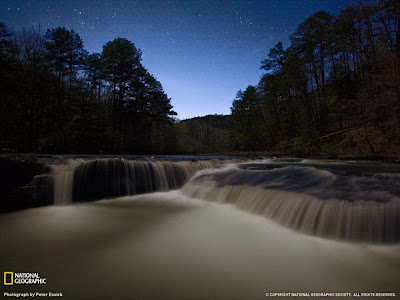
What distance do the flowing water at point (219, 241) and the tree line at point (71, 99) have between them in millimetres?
12968

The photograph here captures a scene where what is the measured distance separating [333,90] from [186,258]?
22.4 metres

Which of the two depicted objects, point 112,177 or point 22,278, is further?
point 112,177

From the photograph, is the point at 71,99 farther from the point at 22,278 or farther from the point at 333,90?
the point at 333,90

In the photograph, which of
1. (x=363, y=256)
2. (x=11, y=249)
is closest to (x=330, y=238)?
(x=363, y=256)

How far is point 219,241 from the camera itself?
10.2ft

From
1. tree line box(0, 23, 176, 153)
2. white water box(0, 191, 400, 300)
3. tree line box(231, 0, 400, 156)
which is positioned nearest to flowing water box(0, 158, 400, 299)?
white water box(0, 191, 400, 300)

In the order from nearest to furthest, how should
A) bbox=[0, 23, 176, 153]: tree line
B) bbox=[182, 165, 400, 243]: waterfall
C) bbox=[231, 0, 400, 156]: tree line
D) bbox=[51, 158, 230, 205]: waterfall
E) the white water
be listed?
the white water, bbox=[182, 165, 400, 243]: waterfall, bbox=[51, 158, 230, 205]: waterfall, bbox=[231, 0, 400, 156]: tree line, bbox=[0, 23, 176, 153]: tree line

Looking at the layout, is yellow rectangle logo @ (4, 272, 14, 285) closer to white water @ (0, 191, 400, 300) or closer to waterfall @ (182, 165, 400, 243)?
white water @ (0, 191, 400, 300)

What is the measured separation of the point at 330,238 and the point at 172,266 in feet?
8.74

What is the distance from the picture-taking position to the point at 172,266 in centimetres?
236

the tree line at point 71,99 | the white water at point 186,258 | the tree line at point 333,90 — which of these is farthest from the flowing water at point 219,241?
the tree line at point 71,99

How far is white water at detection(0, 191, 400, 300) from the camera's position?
197cm

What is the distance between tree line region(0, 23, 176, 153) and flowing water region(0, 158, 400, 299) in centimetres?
1297

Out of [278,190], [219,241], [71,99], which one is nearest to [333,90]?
[278,190]
